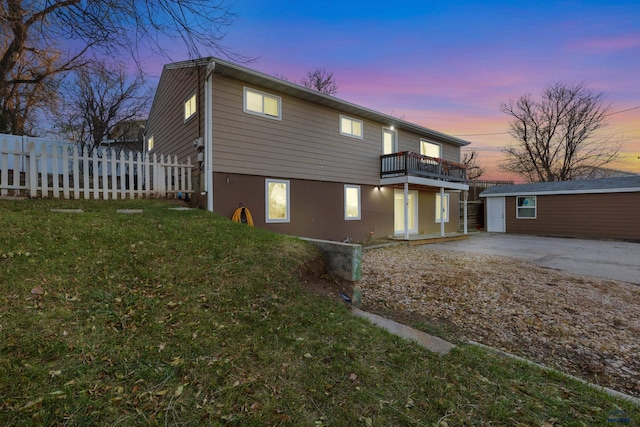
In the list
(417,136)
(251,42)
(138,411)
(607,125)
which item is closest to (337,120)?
(417,136)

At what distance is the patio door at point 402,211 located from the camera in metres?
13.1

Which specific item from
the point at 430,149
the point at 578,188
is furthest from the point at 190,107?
the point at 578,188

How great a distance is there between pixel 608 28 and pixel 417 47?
6536 mm

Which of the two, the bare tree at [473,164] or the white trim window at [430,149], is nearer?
the white trim window at [430,149]

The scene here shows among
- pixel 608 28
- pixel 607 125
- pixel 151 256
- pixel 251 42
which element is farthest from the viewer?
pixel 607 125

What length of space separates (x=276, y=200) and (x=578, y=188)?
51.4 feet

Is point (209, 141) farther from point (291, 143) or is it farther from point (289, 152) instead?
point (291, 143)


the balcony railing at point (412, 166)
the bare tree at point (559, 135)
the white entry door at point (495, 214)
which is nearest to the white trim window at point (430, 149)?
the balcony railing at point (412, 166)

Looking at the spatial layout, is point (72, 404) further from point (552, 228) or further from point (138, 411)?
point (552, 228)

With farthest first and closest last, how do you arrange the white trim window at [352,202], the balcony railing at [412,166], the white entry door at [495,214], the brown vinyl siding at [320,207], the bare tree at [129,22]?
the white entry door at [495,214] → the balcony railing at [412,166] → the white trim window at [352,202] → the brown vinyl siding at [320,207] → the bare tree at [129,22]

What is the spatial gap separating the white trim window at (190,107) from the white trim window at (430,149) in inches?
404

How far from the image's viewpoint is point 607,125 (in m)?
21.3

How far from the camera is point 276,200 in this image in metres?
8.98

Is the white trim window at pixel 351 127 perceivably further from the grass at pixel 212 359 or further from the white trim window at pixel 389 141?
the grass at pixel 212 359
